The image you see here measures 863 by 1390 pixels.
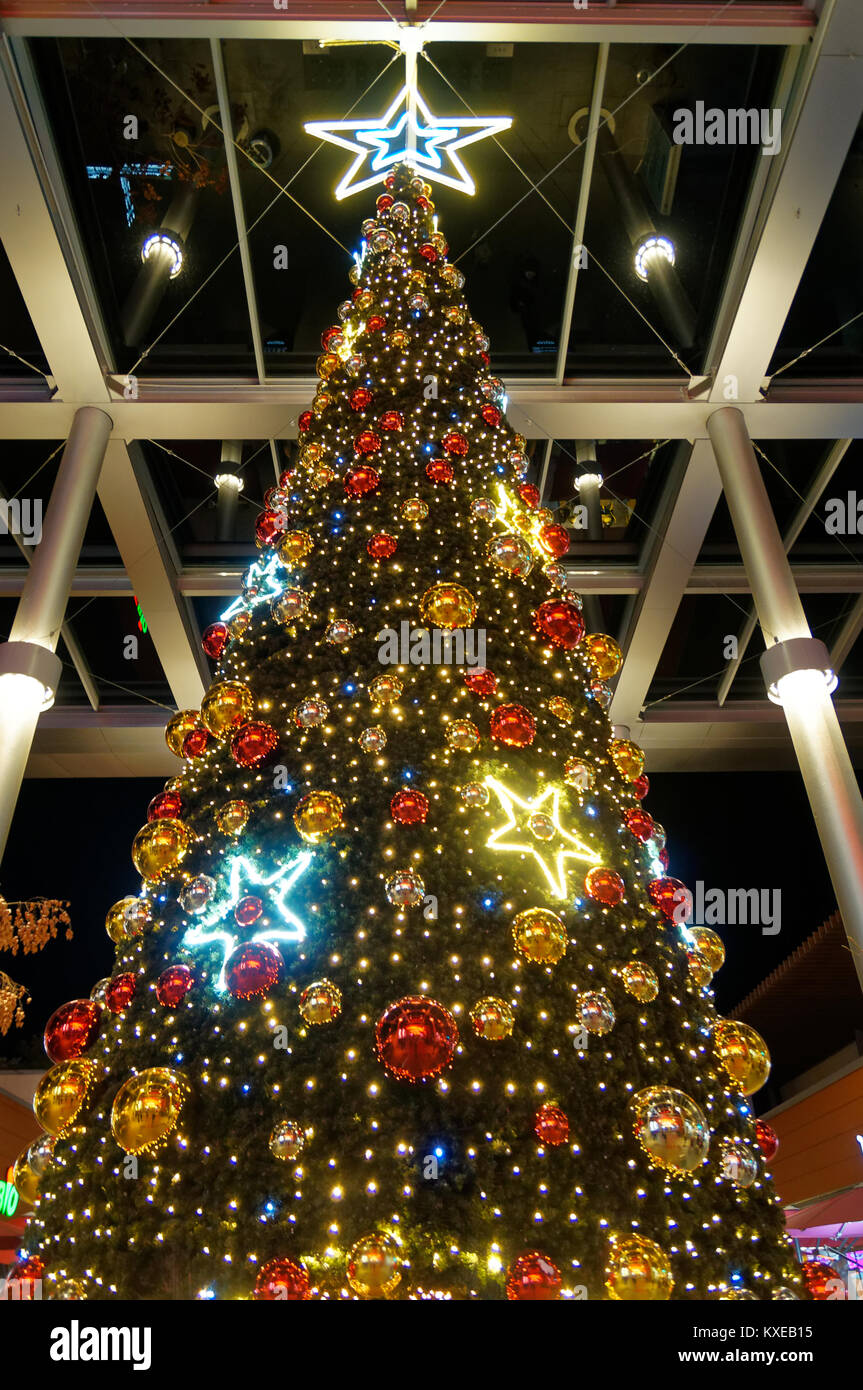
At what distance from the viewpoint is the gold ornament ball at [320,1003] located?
1342 mm

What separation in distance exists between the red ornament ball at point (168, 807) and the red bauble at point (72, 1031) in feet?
1.33

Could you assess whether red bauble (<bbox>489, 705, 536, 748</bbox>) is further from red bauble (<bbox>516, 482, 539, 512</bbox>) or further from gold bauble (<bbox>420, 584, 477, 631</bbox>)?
red bauble (<bbox>516, 482, 539, 512</bbox>)

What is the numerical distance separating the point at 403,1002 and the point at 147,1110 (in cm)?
43

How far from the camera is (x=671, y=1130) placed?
1246mm

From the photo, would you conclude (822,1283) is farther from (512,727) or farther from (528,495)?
(528,495)

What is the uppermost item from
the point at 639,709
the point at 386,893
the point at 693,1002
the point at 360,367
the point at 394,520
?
the point at 639,709

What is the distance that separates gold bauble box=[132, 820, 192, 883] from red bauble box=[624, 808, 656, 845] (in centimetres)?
98

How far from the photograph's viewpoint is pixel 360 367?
277 cm

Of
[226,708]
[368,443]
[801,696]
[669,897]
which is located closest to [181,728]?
[226,708]

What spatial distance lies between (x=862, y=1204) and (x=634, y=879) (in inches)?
315

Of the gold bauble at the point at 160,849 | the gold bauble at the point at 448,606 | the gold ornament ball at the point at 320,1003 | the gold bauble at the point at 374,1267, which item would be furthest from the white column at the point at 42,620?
the gold bauble at the point at 374,1267

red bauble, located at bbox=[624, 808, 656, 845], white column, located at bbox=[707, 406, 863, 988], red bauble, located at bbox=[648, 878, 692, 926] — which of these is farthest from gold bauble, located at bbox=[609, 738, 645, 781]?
white column, located at bbox=[707, 406, 863, 988]
